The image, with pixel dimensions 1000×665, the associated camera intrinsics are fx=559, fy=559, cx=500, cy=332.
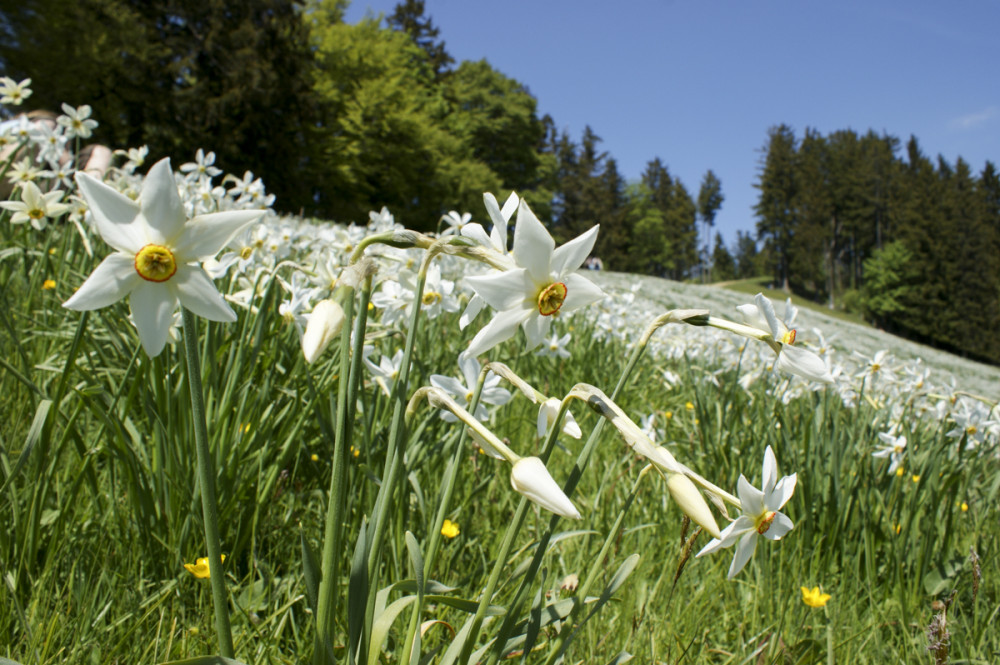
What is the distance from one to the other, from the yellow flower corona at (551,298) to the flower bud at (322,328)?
0.84 ft

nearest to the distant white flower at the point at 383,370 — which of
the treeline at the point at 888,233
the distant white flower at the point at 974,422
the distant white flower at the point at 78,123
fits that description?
the distant white flower at the point at 974,422

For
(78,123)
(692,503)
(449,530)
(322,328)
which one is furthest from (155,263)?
(78,123)

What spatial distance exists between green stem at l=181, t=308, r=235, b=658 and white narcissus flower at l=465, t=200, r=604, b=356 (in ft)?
1.10

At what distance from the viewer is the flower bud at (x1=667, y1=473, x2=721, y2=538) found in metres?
0.59

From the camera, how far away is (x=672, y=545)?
1913mm

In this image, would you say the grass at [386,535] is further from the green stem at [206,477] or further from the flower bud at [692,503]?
the flower bud at [692,503]

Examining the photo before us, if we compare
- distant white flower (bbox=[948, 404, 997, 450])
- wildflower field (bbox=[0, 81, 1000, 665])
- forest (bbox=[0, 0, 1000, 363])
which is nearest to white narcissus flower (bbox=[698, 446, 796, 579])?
wildflower field (bbox=[0, 81, 1000, 665])

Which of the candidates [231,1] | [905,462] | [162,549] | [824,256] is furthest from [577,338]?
[824,256]

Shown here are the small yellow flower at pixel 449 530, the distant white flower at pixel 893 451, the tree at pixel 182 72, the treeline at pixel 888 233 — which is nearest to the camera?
the small yellow flower at pixel 449 530

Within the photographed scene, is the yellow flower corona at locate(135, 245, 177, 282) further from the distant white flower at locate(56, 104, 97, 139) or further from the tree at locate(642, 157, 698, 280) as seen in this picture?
the tree at locate(642, 157, 698, 280)

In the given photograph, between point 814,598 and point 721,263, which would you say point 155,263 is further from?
point 721,263

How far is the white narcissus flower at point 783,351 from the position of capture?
0.73 m

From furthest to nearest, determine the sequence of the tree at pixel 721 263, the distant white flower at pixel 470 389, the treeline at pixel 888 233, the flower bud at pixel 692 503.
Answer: the tree at pixel 721 263 → the treeline at pixel 888 233 → the distant white flower at pixel 470 389 → the flower bud at pixel 692 503

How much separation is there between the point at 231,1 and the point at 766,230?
54.9 m
